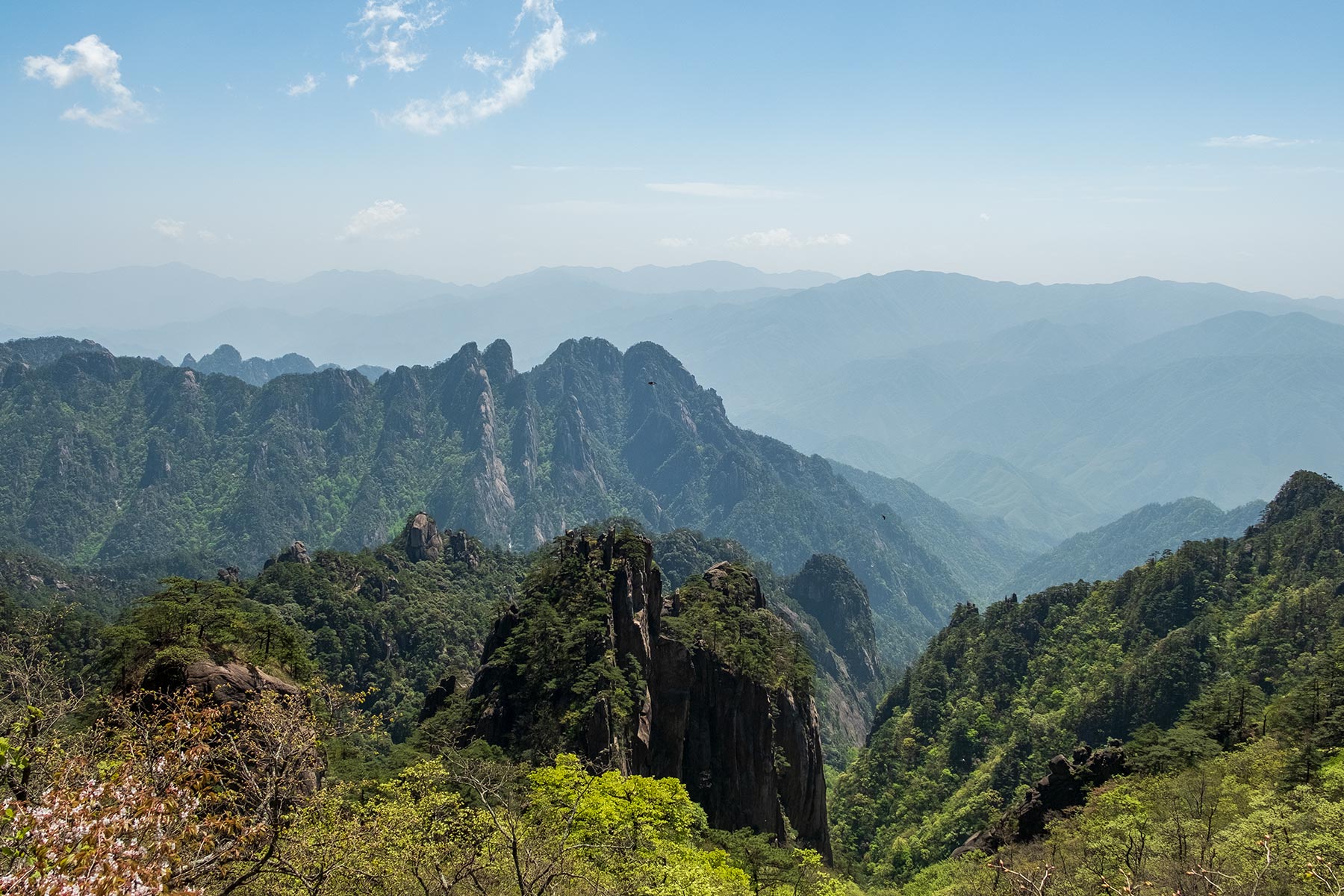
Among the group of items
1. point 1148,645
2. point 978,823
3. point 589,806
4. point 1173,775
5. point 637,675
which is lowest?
point 978,823

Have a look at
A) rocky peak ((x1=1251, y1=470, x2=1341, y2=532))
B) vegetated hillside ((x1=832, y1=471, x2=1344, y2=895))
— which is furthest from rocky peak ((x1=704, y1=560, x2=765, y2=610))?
rocky peak ((x1=1251, y1=470, x2=1341, y2=532))

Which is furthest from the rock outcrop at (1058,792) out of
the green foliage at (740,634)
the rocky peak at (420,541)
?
A: the rocky peak at (420,541)

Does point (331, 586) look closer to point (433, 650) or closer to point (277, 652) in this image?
point (433, 650)

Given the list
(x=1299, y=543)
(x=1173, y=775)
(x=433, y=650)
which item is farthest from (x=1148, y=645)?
(x=433, y=650)

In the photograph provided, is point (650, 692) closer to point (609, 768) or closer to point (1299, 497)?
point (609, 768)

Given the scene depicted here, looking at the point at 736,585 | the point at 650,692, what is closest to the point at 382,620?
the point at 736,585

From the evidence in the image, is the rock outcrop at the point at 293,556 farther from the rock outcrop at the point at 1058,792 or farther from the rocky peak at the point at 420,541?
the rock outcrop at the point at 1058,792

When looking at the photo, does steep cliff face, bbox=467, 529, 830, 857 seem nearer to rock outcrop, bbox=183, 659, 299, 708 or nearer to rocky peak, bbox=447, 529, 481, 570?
rock outcrop, bbox=183, 659, 299, 708
